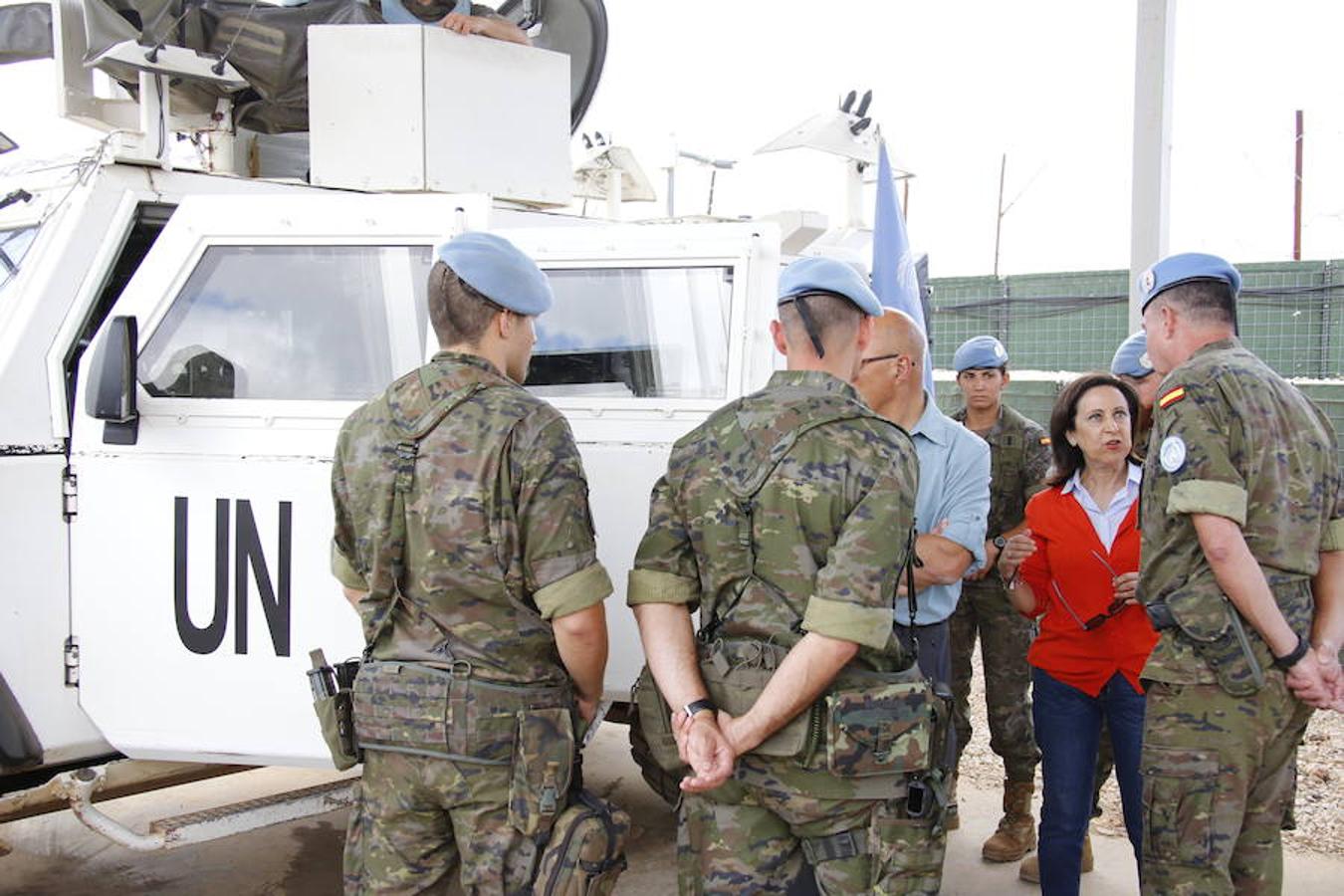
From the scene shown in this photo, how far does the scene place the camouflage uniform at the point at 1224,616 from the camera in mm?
2674

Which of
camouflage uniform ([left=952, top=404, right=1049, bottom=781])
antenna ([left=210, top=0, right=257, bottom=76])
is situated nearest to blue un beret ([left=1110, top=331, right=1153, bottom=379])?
camouflage uniform ([left=952, top=404, right=1049, bottom=781])

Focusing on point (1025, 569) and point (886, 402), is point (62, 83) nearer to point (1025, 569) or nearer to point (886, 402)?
point (886, 402)

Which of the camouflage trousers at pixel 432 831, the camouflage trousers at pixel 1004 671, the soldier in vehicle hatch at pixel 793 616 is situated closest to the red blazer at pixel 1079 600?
the camouflage trousers at pixel 1004 671

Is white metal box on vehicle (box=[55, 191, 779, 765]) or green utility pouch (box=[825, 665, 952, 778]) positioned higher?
white metal box on vehicle (box=[55, 191, 779, 765])

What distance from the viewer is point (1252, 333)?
13039 millimetres

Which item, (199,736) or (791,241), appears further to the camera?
(791,241)

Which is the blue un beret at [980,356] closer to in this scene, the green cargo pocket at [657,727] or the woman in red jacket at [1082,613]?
the woman in red jacket at [1082,613]

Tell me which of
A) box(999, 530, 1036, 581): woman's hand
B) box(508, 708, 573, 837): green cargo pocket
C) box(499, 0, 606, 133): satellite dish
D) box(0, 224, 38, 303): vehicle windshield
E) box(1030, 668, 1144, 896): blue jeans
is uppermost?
box(499, 0, 606, 133): satellite dish

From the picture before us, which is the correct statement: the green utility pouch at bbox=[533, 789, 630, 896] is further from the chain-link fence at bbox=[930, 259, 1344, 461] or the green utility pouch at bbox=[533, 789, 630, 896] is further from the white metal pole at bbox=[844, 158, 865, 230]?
the chain-link fence at bbox=[930, 259, 1344, 461]

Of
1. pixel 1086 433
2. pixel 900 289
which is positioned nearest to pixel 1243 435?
pixel 1086 433

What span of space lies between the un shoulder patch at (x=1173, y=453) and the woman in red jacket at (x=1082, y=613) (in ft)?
2.03

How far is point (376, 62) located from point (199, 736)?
205cm

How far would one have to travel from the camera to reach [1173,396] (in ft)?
9.07

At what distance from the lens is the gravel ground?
445 cm
